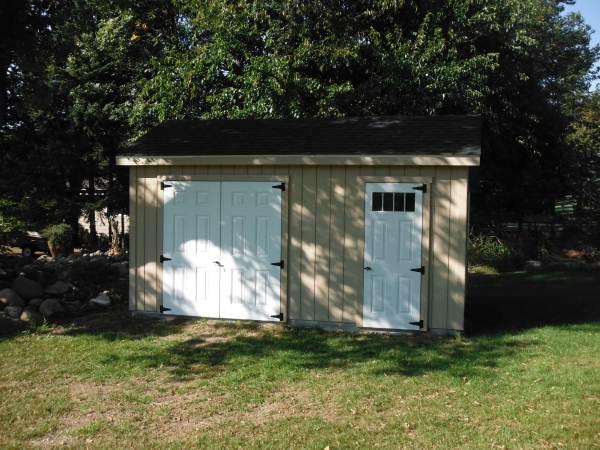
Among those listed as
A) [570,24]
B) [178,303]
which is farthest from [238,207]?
[570,24]

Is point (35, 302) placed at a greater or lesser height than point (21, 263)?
lesser

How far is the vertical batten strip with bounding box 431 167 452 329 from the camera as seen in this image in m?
8.78

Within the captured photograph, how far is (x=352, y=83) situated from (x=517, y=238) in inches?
259

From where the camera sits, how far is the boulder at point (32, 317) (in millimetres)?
9438

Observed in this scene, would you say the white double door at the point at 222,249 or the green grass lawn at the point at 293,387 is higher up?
the white double door at the point at 222,249

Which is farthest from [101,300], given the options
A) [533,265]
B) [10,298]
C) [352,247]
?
[533,265]

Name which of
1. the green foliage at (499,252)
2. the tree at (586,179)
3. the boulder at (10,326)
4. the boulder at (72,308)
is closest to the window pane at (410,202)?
the boulder at (72,308)

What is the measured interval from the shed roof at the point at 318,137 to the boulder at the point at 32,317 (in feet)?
8.54

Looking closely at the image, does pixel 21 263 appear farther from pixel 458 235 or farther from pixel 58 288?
pixel 458 235

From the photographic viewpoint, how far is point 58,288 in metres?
11.0

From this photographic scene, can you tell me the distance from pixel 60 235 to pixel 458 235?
1546 centimetres

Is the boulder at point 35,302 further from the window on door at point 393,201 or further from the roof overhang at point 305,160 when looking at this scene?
the window on door at point 393,201

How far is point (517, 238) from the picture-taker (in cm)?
1897

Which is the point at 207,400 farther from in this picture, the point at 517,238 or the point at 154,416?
the point at 517,238
